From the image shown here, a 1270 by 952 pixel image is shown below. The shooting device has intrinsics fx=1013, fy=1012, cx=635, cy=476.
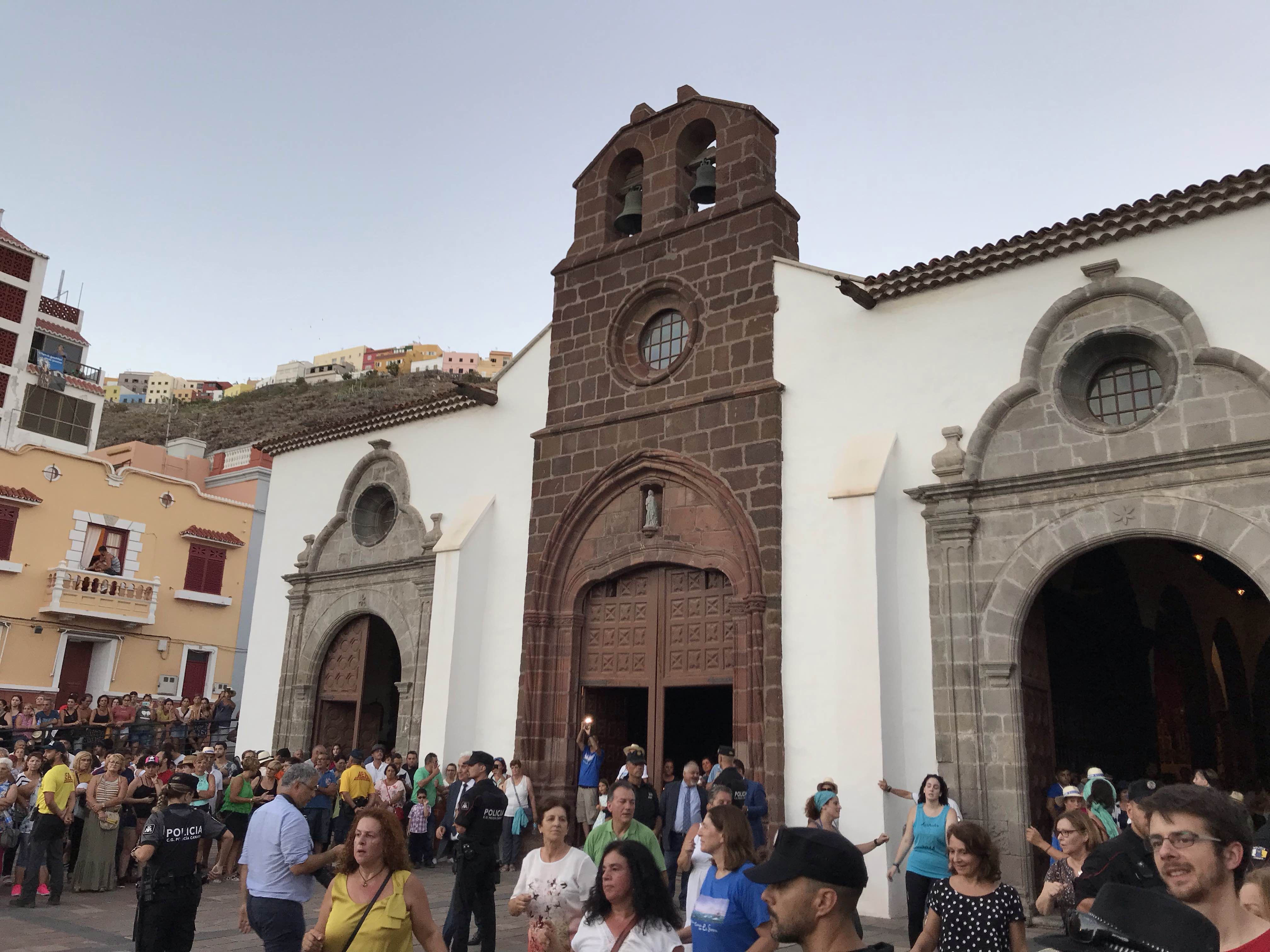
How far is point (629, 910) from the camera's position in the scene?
4129 mm

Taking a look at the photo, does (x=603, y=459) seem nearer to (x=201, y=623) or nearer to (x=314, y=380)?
(x=201, y=623)

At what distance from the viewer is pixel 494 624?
1427 cm

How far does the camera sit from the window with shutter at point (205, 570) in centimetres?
2811

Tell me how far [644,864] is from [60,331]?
4052 centimetres

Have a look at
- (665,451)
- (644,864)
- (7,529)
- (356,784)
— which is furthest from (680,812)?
(7,529)

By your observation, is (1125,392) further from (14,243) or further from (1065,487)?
(14,243)

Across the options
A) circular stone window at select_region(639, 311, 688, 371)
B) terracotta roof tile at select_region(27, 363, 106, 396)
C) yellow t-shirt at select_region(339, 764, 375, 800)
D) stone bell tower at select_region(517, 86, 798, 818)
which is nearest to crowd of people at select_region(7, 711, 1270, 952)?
yellow t-shirt at select_region(339, 764, 375, 800)

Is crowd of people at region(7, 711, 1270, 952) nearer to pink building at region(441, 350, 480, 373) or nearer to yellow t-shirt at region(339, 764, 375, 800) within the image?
yellow t-shirt at region(339, 764, 375, 800)

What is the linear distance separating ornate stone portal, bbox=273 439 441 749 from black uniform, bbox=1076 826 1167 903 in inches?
452

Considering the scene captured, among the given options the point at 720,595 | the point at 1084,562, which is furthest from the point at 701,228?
the point at 1084,562

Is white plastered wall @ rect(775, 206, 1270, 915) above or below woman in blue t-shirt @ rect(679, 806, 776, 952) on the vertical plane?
above

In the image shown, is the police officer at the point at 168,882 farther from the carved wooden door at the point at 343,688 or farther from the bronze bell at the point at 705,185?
the bronze bell at the point at 705,185

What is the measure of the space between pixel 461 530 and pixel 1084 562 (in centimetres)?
880

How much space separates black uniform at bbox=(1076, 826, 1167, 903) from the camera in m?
4.33
